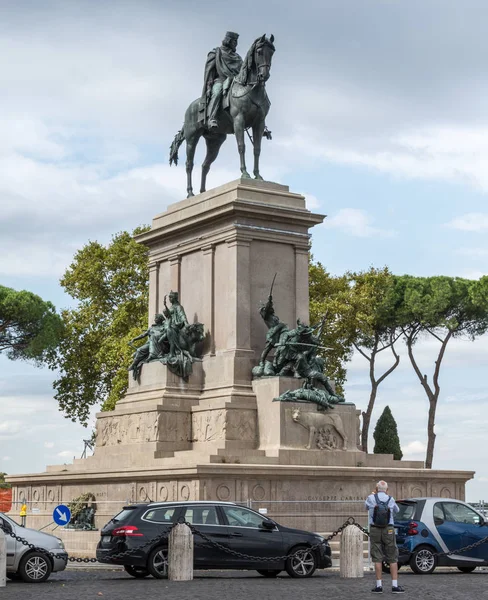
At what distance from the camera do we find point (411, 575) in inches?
973

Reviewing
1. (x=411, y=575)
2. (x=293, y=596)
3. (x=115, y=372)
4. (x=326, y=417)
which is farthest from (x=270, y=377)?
(x=115, y=372)

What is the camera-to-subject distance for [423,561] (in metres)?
25.2

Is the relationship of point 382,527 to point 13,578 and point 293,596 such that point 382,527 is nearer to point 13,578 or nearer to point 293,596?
point 293,596

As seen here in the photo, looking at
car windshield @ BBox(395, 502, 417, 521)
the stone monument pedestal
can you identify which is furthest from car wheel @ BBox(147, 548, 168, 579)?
car windshield @ BBox(395, 502, 417, 521)

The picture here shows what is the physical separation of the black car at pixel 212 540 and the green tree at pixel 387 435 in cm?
2361

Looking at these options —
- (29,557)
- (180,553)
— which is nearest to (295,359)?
(180,553)

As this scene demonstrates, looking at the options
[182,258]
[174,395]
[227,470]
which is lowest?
[227,470]

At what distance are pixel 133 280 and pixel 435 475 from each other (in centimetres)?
2772

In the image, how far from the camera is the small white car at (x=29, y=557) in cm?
2280

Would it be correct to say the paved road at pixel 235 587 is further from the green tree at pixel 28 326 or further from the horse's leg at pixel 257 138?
the green tree at pixel 28 326

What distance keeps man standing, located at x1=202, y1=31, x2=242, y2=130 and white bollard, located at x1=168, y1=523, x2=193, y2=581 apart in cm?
1568

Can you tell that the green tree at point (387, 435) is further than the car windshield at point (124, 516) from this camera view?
Yes

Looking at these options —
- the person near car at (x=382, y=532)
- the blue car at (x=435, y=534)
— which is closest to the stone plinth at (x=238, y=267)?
the blue car at (x=435, y=534)

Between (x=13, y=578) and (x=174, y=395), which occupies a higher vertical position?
(x=174, y=395)
